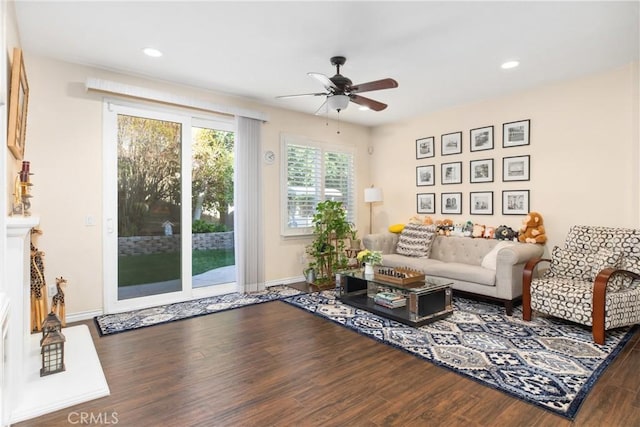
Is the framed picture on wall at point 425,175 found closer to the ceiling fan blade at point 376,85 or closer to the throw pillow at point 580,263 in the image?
the throw pillow at point 580,263

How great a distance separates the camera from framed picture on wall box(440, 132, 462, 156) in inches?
209

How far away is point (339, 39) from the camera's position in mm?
3197

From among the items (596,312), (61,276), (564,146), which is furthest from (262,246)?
(564,146)

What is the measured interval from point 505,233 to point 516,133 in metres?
1.41

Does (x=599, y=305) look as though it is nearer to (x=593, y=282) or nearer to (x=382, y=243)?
(x=593, y=282)

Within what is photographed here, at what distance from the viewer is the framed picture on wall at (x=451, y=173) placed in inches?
211

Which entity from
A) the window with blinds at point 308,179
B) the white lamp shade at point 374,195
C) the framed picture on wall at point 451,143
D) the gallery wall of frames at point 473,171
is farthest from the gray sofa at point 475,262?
the framed picture on wall at point 451,143

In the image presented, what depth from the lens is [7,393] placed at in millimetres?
1883

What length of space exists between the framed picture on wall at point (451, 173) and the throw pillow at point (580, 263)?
177cm

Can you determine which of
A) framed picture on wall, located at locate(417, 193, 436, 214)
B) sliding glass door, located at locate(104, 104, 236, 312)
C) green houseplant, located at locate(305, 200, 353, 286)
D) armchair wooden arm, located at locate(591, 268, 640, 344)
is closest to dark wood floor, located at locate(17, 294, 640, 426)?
armchair wooden arm, located at locate(591, 268, 640, 344)

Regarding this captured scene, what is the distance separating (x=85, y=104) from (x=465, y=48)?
4.15 metres

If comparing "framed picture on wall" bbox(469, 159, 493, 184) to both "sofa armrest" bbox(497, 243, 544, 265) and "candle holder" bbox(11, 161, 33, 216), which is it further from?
"candle holder" bbox(11, 161, 33, 216)

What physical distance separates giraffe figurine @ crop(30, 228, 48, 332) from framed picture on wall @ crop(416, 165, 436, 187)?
17.4 feet

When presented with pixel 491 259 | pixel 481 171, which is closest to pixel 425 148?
pixel 481 171
